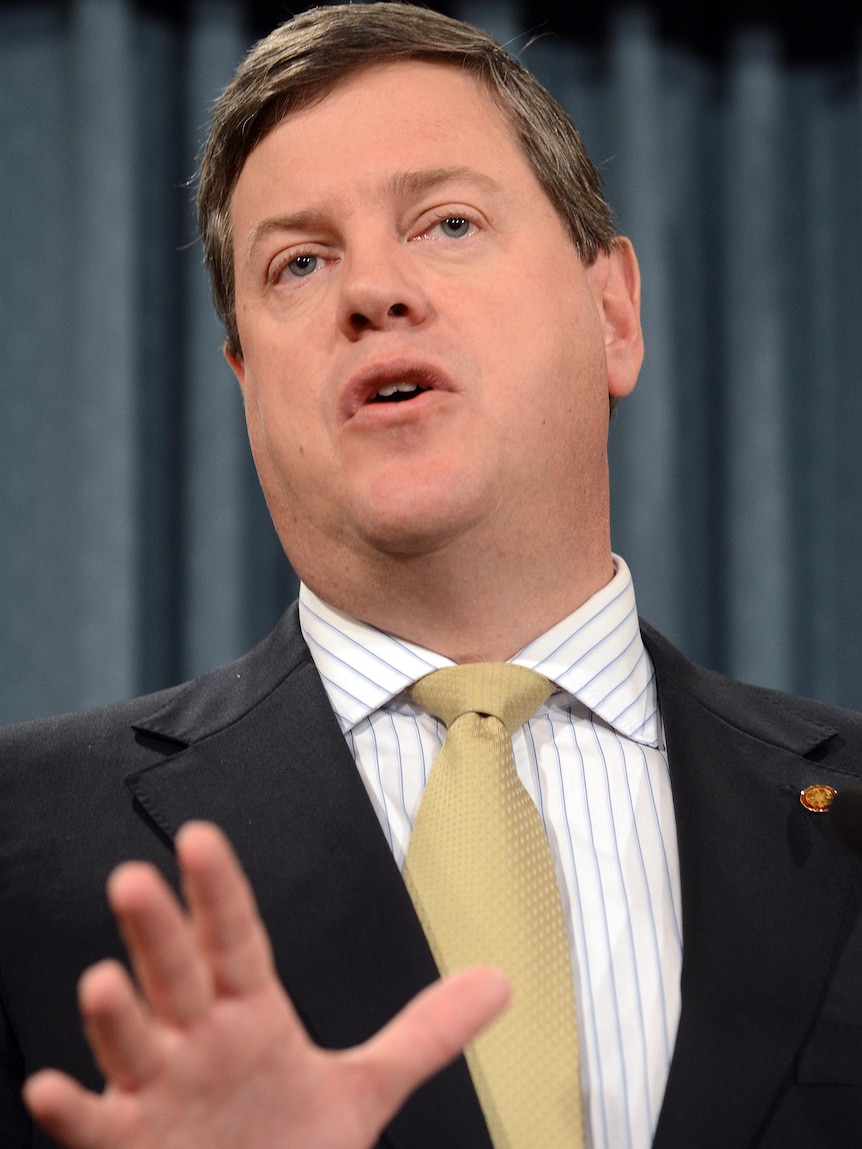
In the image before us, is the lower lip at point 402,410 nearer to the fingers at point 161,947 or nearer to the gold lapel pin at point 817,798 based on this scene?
the gold lapel pin at point 817,798

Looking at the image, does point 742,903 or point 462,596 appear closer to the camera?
point 742,903

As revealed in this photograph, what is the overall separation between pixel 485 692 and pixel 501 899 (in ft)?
0.69

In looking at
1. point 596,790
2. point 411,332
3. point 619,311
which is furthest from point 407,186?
point 596,790

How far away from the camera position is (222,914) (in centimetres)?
63

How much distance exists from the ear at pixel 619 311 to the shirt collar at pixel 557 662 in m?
0.25

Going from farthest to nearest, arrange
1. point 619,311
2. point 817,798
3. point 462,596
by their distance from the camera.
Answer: point 619,311
point 462,596
point 817,798

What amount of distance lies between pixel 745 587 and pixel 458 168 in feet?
3.46

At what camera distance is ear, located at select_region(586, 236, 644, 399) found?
4.68ft

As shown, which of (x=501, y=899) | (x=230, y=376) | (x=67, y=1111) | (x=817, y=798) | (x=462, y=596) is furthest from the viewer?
(x=230, y=376)

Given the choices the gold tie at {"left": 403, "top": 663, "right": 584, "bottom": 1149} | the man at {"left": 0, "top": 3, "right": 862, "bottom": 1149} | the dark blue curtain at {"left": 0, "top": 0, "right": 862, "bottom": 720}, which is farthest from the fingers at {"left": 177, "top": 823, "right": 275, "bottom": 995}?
the dark blue curtain at {"left": 0, "top": 0, "right": 862, "bottom": 720}

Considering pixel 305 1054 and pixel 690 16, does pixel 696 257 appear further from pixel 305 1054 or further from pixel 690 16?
pixel 305 1054

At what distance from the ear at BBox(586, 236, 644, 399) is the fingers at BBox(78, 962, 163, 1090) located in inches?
37.0

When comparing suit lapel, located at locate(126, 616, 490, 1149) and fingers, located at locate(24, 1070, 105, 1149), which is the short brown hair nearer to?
suit lapel, located at locate(126, 616, 490, 1149)

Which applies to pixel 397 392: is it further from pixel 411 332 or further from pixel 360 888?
pixel 360 888
